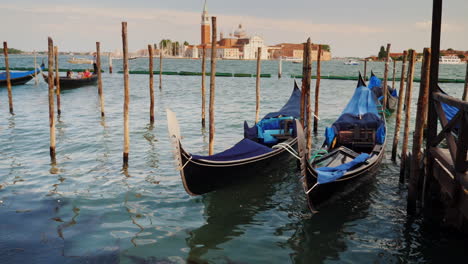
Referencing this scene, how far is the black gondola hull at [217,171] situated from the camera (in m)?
4.68

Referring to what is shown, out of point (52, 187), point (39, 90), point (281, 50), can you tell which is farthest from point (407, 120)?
point (281, 50)

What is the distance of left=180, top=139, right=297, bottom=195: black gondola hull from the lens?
4680 mm

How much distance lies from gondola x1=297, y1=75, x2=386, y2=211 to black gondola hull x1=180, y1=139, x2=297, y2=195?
702 mm

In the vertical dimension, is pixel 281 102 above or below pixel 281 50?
below

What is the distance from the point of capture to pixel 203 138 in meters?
8.82

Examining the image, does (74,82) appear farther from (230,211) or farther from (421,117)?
(421,117)

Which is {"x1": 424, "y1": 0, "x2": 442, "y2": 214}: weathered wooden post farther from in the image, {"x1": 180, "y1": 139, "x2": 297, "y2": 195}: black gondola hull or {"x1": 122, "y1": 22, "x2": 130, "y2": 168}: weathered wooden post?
{"x1": 122, "y1": 22, "x2": 130, "y2": 168}: weathered wooden post

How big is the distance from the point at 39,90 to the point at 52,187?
14.3 m

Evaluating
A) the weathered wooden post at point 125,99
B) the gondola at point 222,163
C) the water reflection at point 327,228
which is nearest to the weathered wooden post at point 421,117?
the water reflection at point 327,228

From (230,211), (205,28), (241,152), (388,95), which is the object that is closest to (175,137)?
(230,211)

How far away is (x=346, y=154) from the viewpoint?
19.4 ft

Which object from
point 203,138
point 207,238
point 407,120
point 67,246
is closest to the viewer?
point 67,246

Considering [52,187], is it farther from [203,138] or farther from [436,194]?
[436,194]

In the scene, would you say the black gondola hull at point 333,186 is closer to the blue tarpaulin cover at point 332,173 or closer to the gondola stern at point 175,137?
the blue tarpaulin cover at point 332,173
